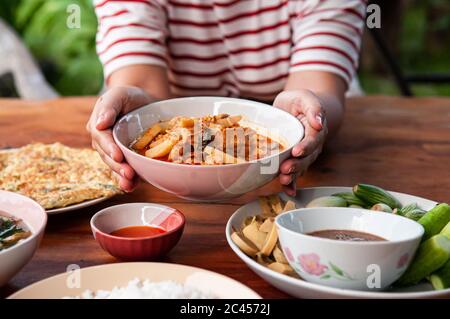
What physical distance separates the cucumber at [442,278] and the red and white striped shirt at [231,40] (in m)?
0.86

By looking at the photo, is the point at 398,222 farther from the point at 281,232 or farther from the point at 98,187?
the point at 98,187

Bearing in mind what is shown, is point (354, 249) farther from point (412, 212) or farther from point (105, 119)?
point (105, 119)

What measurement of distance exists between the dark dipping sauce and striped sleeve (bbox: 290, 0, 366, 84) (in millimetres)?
784

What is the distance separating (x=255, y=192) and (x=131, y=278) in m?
0.53

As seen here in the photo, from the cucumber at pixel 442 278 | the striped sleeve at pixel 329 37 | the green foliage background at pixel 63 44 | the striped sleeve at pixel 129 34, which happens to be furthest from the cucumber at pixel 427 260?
the green foliage background at pixel 63 44

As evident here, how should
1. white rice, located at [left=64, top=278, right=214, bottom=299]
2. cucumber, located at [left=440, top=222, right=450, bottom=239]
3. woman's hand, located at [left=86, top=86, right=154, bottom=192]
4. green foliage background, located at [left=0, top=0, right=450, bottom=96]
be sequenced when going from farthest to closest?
green foliage background, located at [left=0, top=0, right=450, bottom=96] → woman's hand, located at [left=86, top=86, right=154, bottom=192] → cucumber, located at [left=440, top=222, right=450, bottom=239] → white rice, located at [left=64, top=278, right=214, bottom=299]

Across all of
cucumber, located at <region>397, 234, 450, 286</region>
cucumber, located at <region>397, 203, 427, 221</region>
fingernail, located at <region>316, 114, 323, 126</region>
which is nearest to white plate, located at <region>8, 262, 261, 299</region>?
cucumber, located at <region>397, 234, 450, 286</region>

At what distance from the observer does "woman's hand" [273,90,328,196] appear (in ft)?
4.01

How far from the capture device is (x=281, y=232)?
0.98 metres

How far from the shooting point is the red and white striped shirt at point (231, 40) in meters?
1.77

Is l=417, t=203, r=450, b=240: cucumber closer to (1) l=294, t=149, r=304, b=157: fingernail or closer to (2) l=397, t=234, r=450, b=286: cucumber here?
(2) l=397, t=234, r=450, b=286: cucumber

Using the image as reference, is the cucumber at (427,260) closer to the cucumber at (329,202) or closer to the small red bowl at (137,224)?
the cucumber at (329,202)

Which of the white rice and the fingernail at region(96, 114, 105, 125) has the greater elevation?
the fingernail at region(96, 114, 105, 125)

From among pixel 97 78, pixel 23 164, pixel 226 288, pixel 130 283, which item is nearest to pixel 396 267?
pixel 226 288
